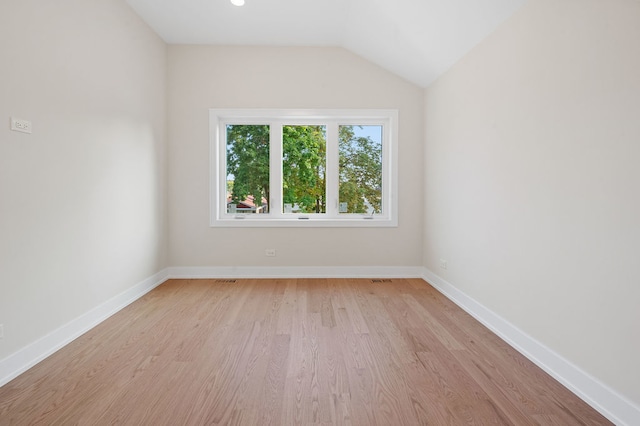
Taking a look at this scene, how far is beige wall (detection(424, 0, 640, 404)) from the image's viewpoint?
1.62 metres

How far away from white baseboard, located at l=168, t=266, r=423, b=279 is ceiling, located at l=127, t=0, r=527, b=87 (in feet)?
7.93

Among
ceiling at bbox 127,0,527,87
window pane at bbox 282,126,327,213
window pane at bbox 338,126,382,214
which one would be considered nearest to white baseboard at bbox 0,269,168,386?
window pane at bbox 282,126,327,213

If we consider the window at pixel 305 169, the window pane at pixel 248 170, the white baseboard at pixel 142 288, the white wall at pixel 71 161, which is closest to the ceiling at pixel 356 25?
the white wall at pixel 71 161

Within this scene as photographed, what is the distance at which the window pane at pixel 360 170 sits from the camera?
4457mm

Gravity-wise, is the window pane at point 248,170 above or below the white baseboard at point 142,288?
above

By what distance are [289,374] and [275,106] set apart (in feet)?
10.7

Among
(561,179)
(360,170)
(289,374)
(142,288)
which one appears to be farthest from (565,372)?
(142,288)

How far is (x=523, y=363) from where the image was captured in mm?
2156

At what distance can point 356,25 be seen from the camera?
364 centimetres

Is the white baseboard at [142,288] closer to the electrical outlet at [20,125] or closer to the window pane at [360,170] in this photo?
the window pane at [360,170]

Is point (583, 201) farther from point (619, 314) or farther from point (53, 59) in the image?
point (53, 59)

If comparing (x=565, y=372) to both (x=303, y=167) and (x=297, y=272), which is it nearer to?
(x=297, y=272)

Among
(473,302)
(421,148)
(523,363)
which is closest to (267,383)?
(523,363)

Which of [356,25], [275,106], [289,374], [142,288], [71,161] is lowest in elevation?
[289,374]
